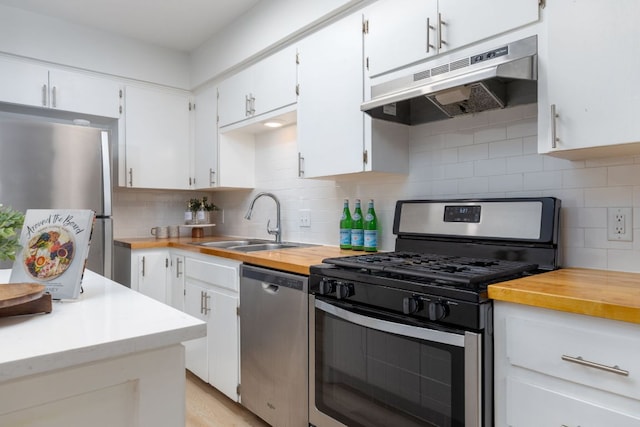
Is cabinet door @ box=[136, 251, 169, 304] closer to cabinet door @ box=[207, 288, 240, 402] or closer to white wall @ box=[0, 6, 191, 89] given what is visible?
cabinet door @ box=[207, 288, 240, 402]

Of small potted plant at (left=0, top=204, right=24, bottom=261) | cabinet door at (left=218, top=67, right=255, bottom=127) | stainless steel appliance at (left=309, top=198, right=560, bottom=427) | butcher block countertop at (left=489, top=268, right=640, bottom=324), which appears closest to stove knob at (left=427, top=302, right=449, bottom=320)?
stainless steel appliance at (left=309, top=198, right=560, bottom=427)

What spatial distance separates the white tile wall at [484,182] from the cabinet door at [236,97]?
32cm

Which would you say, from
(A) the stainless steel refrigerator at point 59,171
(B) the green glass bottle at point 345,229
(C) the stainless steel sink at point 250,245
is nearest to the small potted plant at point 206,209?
(C) the stainless steel sink at point 250,245

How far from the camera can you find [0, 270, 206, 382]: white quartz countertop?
2.27ft

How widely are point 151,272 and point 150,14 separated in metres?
1.87

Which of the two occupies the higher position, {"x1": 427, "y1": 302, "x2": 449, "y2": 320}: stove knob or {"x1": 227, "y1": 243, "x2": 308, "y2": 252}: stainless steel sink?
{"x1": 227, "y1": 243, "x2": 308, "y2": 252}: stainless steel sink

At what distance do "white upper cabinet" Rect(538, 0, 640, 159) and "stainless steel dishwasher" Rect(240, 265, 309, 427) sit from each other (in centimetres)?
120

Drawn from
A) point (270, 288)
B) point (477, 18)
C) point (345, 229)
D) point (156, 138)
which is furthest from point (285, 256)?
point (156, 138)

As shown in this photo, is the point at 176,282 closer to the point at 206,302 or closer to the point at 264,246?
the point at 206,302

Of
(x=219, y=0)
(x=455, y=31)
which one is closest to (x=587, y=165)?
(x=455, y=31)

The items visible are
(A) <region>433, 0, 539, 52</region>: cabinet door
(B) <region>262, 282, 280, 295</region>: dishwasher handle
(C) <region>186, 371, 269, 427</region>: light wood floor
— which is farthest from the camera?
(C) <region>186, 371, 269, 427</region>: light wood floor

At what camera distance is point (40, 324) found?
86 centimetres

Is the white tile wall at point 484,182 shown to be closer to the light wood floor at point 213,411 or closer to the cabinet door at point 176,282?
the cabinet door at point 176,282

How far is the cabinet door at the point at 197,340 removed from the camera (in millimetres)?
2674
